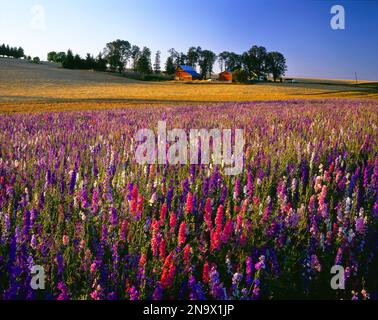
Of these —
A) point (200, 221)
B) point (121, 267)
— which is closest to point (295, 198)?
point (200, 221)

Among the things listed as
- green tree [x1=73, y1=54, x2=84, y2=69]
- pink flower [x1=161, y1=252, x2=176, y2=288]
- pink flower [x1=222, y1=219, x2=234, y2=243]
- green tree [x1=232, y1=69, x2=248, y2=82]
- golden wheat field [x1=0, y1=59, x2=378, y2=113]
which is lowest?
pink flower [x1=161, y1=252, x2=176, y2=288]

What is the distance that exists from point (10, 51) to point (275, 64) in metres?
94.3

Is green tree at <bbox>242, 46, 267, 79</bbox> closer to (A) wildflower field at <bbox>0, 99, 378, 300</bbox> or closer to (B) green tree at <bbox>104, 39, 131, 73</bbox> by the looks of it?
(B) green tree at <bbox>104, 39, 131, 73</bbox>

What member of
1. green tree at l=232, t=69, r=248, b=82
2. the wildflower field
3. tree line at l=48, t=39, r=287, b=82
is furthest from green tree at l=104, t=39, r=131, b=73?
the wildflower field

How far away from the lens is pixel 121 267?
7.50 ft

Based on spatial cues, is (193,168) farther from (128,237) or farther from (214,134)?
(214,134)

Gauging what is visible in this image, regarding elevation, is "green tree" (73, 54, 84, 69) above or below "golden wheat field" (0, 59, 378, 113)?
above

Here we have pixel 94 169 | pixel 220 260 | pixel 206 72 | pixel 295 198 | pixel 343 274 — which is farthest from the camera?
pixel 206 72

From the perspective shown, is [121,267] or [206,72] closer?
[121,267]

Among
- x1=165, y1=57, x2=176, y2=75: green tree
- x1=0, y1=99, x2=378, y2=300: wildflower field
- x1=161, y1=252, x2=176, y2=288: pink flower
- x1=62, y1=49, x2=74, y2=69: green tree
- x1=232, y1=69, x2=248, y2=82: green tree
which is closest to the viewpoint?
x1=161, y1=252, x2=176, y2=288: pink flower

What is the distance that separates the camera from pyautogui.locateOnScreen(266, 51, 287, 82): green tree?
339ft

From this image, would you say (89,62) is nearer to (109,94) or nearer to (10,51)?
(10,51)

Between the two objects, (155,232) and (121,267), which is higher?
(155,232)
